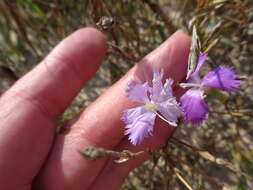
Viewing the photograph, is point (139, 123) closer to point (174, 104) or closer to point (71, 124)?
point (174, 104)

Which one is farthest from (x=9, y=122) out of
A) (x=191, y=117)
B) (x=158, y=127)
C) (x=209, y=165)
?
(x=209, y=165)

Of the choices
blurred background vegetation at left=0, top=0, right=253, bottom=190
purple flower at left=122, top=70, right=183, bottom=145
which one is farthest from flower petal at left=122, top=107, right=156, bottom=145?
blurred background vegetation at left=0, top=0, right=253, bottom=190

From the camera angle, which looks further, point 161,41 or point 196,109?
point 161,41

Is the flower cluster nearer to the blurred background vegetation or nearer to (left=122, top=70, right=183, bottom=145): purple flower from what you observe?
(left=122, top=70, right=183, bottom=145): purple flower

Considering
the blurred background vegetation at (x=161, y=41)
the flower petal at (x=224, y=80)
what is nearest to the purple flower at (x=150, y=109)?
the flower petal at (x=224, y=80)

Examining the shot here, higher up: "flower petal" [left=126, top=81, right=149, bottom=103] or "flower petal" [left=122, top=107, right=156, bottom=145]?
"flower petal" [left=126, top=81, right=149, bottom=103]

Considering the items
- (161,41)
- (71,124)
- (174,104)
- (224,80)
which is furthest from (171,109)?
(161,41)
